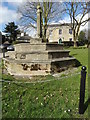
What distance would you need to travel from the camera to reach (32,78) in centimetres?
541

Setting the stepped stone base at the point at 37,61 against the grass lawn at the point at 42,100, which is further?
the stepped stone base at the point at 37,61

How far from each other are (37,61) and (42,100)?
2461 mm

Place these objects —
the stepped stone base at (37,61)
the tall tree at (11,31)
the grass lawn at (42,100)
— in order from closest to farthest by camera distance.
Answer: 1. the grass lawn at (42,100)
2. the stepped stone base at (37,61)
3. the tall tree at (11,31)

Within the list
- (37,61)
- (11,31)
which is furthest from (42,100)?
(11,31)

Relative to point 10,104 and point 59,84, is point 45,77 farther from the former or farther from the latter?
point 10,104

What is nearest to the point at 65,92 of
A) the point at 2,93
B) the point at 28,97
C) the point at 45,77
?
the point at 28,97

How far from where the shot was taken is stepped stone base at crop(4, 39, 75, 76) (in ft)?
18.6

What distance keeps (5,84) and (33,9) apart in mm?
23717

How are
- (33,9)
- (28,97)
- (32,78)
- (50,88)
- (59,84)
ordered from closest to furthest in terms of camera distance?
(28,97), (50,88), (59,84), (32,78), (33,9)

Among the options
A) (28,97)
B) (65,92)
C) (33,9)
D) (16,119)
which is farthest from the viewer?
(33,9)

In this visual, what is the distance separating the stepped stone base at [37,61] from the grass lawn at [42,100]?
1.24 metres

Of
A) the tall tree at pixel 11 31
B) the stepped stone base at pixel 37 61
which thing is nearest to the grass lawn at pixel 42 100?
the stepped stone base at pixel 37 61

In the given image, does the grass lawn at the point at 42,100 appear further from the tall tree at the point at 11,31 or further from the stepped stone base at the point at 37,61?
the tall tree at the point at 11,31

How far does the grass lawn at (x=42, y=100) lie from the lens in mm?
2953
